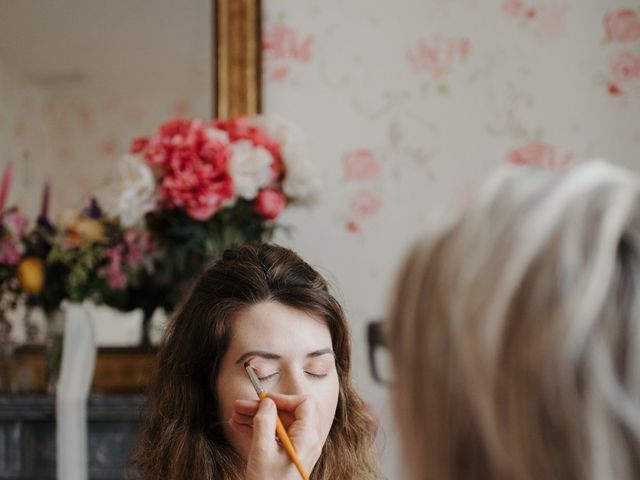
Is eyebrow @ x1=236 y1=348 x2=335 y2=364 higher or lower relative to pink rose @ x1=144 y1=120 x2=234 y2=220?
lower

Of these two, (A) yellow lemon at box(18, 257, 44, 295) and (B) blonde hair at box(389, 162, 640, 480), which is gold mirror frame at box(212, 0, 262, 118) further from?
(B) blonde hair at box(389, 162, 640, 480)

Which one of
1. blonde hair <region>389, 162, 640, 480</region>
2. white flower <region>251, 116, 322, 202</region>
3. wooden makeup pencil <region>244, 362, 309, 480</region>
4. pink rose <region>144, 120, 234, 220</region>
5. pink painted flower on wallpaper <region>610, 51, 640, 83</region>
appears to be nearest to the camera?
blonde hair <region>389, 162, 640, 480</region>

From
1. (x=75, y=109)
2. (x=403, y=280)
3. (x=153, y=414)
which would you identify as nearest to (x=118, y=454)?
(x=153, y=414)

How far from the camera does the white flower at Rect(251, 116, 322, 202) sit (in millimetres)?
1824

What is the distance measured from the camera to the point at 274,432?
1032 millimetres

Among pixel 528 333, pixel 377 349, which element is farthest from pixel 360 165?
pixel 528 333


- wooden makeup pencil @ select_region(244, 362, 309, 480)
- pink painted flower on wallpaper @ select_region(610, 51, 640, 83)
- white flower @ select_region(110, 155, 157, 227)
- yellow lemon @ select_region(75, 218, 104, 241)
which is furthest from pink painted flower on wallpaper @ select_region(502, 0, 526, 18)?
wooden makeup pencil @ select_region(244, 362, 309, 480)

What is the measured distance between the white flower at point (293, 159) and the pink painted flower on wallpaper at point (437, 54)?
0.39 metres

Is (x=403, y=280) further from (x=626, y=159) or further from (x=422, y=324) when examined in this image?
(x=626, y=159)

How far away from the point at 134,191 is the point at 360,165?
556 millimetres

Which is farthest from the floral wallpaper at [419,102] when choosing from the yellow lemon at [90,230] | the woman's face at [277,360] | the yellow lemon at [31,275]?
the woman's face at [277,360]

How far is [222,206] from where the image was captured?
1.75 metres

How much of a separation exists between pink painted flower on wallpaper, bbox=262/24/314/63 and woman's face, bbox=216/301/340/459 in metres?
1.02

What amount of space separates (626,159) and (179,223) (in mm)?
991
